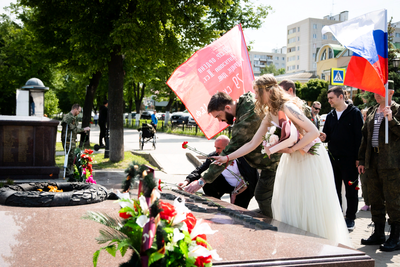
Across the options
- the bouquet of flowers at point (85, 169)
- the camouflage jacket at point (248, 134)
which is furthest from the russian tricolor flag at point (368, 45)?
the bouquet of flowers at point (85, 169)

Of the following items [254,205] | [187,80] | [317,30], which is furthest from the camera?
[317,30]

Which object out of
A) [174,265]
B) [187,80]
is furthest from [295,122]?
[187,80]

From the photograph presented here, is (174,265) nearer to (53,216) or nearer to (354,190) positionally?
(53,216)

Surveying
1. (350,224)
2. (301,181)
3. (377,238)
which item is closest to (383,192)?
(377,238)

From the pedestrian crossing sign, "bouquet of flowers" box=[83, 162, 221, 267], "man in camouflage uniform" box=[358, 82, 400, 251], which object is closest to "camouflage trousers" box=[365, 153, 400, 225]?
"man in camouflage uniform" box=[358, 82, 400, 251]

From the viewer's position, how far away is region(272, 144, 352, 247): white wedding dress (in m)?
3.27

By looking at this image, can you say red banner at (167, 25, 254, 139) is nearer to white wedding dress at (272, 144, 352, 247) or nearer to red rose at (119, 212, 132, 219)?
white wedding dress at (272, 144, 352, 247)

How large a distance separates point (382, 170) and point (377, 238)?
0.92 meters

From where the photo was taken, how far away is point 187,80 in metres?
5.86

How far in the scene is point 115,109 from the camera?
11992 millimetres

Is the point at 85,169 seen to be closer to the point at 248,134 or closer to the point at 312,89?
the point at 248,134

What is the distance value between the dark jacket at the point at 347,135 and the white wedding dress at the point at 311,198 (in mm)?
2691

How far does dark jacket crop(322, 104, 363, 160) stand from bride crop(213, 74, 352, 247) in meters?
2.70

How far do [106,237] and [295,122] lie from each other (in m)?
2.14
